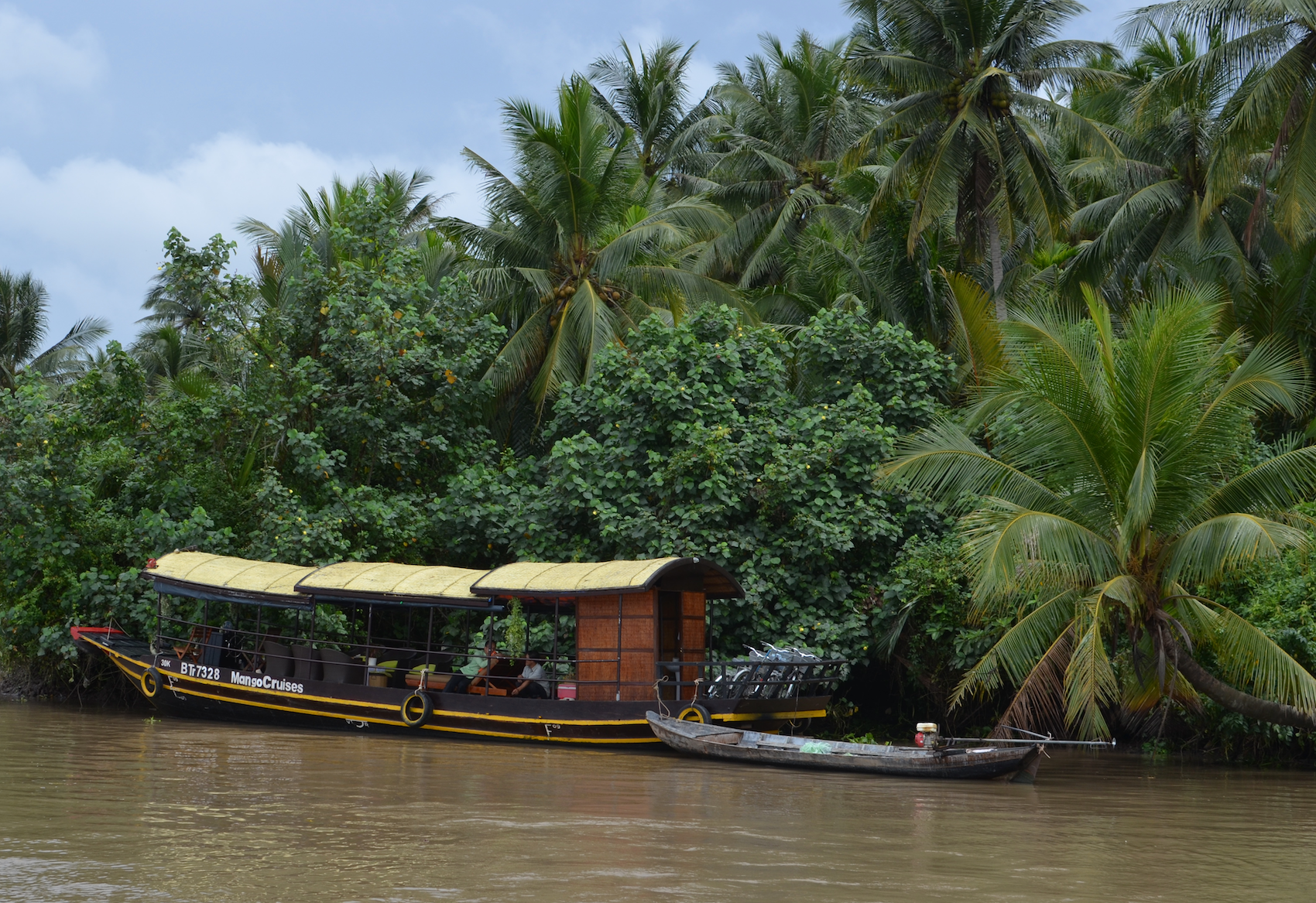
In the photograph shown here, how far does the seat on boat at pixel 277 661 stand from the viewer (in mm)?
15250

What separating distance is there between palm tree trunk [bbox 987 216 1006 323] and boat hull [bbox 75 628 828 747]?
8403mm

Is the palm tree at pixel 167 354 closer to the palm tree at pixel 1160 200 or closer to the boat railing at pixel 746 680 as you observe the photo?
the boat railing at pixel 746 680

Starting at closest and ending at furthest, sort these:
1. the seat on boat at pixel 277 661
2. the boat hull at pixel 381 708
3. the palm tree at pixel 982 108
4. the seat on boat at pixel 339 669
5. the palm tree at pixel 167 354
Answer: the boat hull at pixel 381 708 → the seat on boat at pixel 339 669 → the seat on boat at pixel 277 661 → the palm tree at pixel 982 108 → the palm tree at pixel 167 354

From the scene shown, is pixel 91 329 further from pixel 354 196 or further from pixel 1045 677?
pixel 1045 677

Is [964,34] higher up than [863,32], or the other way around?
[863,32]

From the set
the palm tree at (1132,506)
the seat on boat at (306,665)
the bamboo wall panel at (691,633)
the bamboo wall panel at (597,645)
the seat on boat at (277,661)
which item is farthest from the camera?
the seat on boat at (277,661)

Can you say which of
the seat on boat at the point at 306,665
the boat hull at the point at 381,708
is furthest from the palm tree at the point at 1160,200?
the seat on boat at the point at 306,665

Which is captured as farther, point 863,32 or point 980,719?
point 863,32

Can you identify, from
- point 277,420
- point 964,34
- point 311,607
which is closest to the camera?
point 311,607

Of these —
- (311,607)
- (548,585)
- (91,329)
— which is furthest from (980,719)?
(91,329)

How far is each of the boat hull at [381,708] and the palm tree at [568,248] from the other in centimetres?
665

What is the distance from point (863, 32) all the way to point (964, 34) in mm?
6990

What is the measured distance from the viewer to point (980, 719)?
660 inches

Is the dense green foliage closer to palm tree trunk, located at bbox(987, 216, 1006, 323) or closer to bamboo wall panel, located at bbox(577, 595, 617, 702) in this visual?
palm tree trunk, located at bbox(987, 216, 1006, 323)
